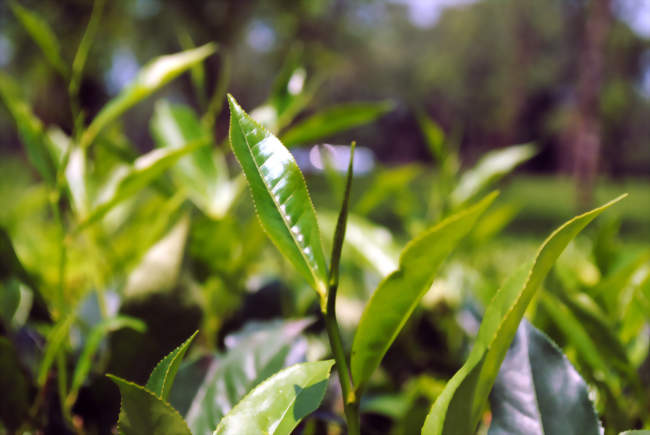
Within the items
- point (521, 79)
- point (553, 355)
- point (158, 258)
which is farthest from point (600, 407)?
point (521, 79)

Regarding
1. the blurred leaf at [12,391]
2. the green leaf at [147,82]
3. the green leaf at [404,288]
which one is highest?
the green leaf at [147,82]

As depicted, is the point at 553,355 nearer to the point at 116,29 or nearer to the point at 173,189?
the point at 173,189

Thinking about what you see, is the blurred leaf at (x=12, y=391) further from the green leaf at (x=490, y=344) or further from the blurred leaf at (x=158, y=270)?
the green leaf at (x=490, y=344)

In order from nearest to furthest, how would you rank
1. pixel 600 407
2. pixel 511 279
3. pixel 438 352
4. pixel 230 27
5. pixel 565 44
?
pixel 511 279 < pixel 600 407 < pixel 438 352 < pixel 230 27 < pixel 565 44

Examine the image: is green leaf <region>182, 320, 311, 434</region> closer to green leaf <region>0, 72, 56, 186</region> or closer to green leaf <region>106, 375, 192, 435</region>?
green leaf <region>106, 375, 192, 435</region>

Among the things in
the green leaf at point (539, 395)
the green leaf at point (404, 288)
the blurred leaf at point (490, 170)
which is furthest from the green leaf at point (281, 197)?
the blurred leaf at point (490, 170)
